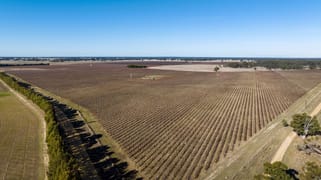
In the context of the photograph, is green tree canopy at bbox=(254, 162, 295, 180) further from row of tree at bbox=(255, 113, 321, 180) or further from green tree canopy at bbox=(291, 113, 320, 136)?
green tree canopy at bbox=(291, 113, 320, 136)

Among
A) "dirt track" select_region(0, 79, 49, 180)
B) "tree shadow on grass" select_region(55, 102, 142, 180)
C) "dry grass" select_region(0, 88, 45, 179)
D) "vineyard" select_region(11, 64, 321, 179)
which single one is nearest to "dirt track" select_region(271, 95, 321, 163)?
"vineyard" select_region(11, 64, 321, 179)

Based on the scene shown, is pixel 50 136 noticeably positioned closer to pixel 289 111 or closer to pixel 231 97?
pixel 289 111

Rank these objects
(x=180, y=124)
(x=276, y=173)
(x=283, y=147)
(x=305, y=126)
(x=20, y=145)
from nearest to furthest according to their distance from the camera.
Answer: (x=276, y=173) → (x=283, y=147) → (x=20, y=145) → (x=305, y=126) → (x=180, y=124)

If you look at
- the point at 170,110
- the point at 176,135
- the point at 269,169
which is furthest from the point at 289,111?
the point at 269,169

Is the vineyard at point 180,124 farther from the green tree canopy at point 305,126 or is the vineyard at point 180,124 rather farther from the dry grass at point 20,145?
the dry grass at point 20,145

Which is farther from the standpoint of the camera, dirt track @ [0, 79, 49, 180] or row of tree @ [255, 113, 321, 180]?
dirt track @ [0, 79, 49, 180]

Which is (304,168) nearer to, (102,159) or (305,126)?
(305,126)

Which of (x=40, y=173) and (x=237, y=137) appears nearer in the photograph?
(x=40, y=173)

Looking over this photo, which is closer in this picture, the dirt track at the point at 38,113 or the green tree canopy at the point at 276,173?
the green tree canopy at the point at 276,173

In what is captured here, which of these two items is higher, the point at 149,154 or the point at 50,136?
the point at 50,136

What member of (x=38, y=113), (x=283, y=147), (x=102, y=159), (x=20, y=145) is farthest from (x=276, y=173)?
(x=38, y=113)

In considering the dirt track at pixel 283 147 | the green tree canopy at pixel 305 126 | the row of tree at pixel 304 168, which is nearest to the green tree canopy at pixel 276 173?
the row of tree at pixel 304 168
